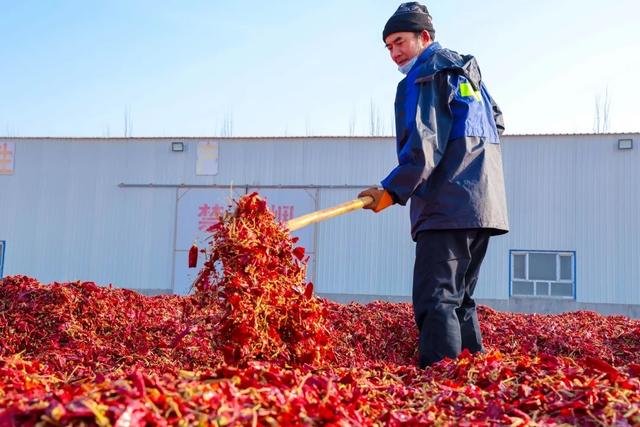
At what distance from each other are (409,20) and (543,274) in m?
16.3

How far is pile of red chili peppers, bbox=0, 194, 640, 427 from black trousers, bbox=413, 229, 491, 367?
1.04 feet

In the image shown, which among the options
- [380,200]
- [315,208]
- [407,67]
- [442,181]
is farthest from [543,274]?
[380,200]

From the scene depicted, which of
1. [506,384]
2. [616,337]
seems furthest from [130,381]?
[616,337]

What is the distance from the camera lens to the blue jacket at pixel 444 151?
13.2 feet

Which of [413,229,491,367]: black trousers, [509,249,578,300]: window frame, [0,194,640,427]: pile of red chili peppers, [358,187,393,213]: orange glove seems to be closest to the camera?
[0,194,640,427]: pile of red chili peppers

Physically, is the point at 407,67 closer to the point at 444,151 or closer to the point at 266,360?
the point at 444,151

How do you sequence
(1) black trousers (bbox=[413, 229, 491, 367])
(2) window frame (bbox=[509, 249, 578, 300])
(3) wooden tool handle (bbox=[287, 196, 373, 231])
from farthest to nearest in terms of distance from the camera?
(2) window frame (bbox=[509, 249, 578, 300])
(1) black trousers (bbox=[413, 229, 491, 367])
(3) wooden tool handle (bbox=[287, 196, 373, 231])

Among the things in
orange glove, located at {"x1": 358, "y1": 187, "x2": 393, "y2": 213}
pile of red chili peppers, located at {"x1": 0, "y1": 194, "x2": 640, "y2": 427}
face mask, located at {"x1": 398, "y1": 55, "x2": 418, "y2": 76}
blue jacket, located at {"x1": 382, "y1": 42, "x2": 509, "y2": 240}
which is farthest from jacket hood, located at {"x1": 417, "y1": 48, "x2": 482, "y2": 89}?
pile of red chili peppers, located at {"x1": 0, "y1": 194, "x2": 640, "y2": 427}

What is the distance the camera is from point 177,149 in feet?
69.8

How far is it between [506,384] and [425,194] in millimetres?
1741

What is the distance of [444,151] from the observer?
4219 millimetres

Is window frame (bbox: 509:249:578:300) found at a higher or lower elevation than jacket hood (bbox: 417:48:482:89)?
lower

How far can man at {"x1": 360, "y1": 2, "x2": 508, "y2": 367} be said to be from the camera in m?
4.00

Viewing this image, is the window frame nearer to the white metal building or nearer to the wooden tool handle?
the white metal building
